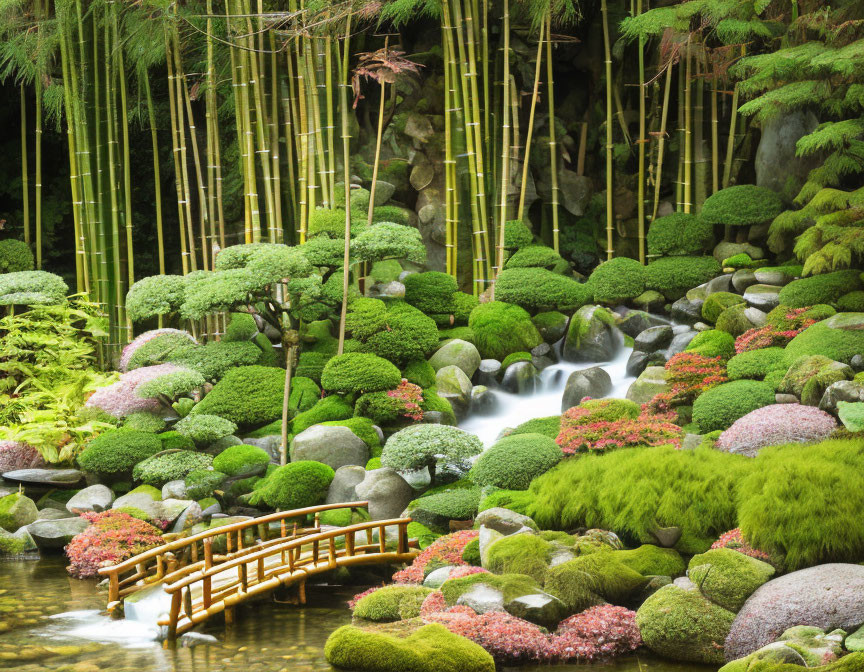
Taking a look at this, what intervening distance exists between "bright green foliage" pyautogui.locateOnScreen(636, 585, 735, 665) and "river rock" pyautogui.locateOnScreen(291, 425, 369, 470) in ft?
14.6

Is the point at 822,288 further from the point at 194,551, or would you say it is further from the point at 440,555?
the point at 194,551

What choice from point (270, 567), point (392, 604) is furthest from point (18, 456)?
point (392, 604)

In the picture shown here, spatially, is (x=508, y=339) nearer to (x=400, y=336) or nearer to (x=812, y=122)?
(x=400, y=336)

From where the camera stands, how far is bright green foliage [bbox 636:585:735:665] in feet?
21.2

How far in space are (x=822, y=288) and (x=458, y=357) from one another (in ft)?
14.8

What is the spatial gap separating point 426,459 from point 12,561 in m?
4.34

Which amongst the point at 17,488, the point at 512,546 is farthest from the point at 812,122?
the point at 17,488

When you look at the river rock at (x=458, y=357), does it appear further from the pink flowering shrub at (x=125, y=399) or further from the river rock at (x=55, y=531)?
the river rock at (x=55, y=531)

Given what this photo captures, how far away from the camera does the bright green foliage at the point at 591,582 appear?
7.04m

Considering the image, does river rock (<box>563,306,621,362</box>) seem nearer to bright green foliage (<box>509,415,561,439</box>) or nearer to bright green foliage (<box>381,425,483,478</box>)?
bright green foliage (<box>509,415,561,439</box>)

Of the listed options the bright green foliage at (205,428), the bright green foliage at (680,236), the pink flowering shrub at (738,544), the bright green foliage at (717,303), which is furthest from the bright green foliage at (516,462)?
the bright green foliage at (680,236)

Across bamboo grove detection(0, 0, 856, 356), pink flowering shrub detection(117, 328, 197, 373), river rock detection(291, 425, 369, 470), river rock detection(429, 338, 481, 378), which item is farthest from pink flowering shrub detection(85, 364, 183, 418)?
river rock detection(429, 338, 481, 378)

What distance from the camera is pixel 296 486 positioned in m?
9.69

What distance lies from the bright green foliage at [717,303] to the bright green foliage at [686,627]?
5.82 meters
